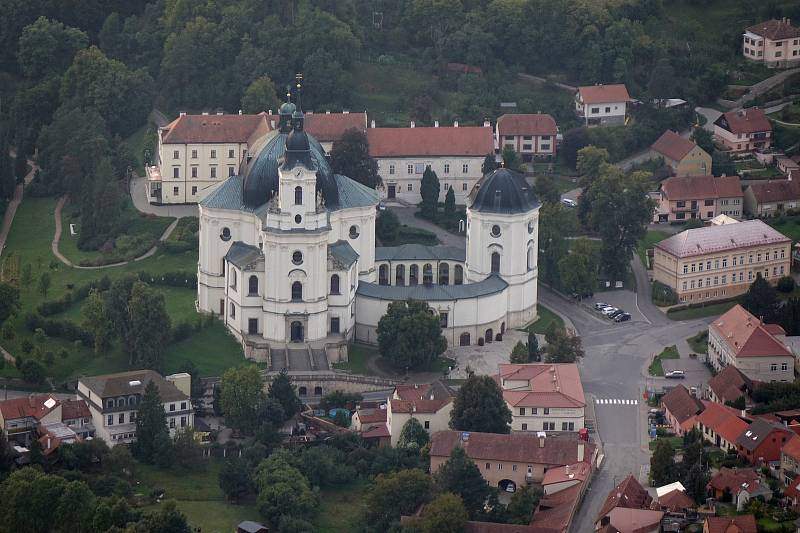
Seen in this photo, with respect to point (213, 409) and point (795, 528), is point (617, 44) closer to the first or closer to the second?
point (213, 409)

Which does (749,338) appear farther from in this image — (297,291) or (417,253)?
(297,291)

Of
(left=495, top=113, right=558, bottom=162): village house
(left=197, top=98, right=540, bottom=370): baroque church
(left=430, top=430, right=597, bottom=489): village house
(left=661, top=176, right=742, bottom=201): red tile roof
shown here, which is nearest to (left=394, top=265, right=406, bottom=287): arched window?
(left=197, top=98, right=540, bottom=370): baroque church

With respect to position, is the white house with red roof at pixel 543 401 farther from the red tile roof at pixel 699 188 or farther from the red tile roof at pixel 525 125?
the red tile roof at pixel 525 125

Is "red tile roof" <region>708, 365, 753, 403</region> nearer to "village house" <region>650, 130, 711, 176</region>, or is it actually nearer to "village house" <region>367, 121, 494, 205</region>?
"village house" <region>367, 121, 494, 205</region>

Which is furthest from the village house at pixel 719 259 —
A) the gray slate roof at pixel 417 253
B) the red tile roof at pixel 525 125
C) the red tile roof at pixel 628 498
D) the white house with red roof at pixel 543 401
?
the red tile roof at pixel 628 498

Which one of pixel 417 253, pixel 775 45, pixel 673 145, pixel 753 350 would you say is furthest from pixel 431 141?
pixel 753 350
